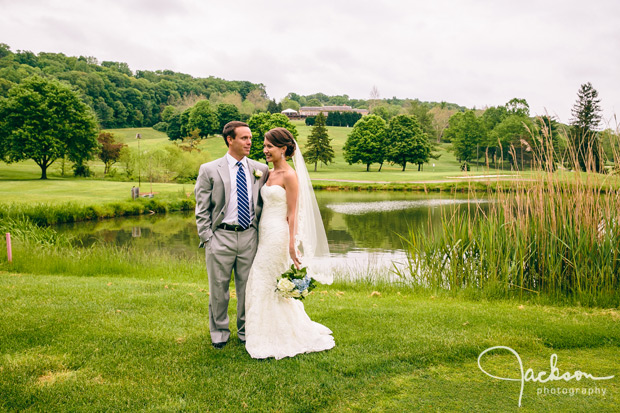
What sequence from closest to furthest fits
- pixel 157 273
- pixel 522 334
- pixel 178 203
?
pixel 522 334 → pixel 157 273 → pixel 178 203

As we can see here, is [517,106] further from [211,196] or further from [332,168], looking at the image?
[211,196]

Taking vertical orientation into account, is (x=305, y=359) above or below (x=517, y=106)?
below

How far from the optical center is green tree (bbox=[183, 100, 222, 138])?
7675cm

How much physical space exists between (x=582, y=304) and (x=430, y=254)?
2.79m

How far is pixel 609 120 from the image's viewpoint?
7.21 metres

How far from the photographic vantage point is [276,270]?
468cm

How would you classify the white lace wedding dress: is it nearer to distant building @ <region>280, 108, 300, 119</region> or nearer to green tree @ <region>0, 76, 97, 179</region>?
green tree @ <region>0, 76, 97, 179</region>

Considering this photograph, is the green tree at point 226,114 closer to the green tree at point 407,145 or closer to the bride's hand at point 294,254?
the green tree at point 407,145

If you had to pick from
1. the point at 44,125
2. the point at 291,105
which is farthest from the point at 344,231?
the point at 291,105

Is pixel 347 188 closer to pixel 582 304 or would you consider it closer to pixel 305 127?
pixel 582 304

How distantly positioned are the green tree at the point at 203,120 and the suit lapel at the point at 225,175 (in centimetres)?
7478

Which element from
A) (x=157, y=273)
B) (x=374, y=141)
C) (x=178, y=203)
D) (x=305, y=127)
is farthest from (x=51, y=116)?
(x=305, y=127)

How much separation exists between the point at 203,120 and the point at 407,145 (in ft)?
125

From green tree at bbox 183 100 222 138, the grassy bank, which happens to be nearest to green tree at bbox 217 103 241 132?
green tree at bbox 183 100 222 138
